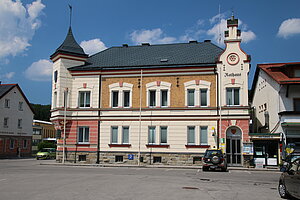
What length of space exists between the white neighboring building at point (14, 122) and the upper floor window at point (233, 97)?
35077 millimetres

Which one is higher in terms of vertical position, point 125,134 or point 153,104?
point 153,104

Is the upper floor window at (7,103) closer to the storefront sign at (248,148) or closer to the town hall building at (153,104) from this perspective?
the town hall building at (153,104)

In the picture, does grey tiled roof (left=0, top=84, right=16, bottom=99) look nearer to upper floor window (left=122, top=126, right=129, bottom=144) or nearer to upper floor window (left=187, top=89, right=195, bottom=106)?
upper floor window (left=122, top=126, right=129, bottom=144)

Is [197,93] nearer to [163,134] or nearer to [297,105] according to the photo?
[163,134]

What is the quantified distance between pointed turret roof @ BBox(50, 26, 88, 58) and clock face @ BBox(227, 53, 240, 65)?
14.6 m

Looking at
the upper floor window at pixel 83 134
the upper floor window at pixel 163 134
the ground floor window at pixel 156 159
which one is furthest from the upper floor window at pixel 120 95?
the ground floor window at pixel 156 159

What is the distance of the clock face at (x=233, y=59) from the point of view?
1195 inches

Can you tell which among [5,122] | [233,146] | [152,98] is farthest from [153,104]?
[5,122]

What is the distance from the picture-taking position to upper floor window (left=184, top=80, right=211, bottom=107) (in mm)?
30641

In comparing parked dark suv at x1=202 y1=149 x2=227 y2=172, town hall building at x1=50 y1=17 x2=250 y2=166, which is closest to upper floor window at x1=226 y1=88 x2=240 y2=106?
town hall building at x1=50 y1=17 x2=250 y2=166

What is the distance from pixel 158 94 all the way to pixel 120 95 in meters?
3.78

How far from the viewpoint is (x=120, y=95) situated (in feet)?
106

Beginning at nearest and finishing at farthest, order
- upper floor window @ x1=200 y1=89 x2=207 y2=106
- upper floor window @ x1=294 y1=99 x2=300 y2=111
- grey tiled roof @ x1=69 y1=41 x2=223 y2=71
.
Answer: upper floor window @ x1=294 y1=99 x2=300 y2=111 < upper floor window @ x1=200 y1=89 x2=207 y2=106 < grey tiled roof @ x1=69 y1=41 x2=223 y2=71

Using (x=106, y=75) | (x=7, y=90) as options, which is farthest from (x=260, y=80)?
(x=7, y=90)
